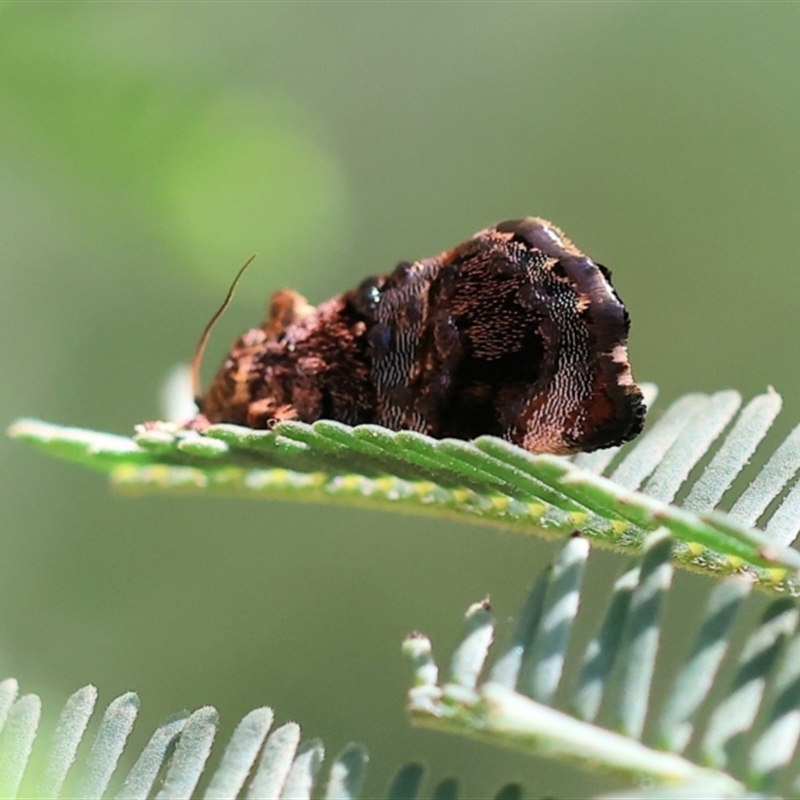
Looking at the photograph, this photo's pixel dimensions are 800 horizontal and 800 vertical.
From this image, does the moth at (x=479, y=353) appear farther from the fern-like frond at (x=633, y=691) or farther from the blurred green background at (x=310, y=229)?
the blurred green background at (x=310, y=229)

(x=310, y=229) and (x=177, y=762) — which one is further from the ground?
(x=310, y=229)

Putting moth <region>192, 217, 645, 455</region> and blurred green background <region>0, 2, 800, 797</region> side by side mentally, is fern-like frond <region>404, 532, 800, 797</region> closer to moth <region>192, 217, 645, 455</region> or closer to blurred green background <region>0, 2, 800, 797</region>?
moth <region>192, 217, 645, 455</region>

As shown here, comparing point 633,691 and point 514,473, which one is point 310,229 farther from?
point 633,691

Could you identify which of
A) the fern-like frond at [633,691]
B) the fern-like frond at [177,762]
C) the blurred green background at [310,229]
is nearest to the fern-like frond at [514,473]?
the fern-like frond at [633,691]

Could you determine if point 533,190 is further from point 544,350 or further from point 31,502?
point 544,350

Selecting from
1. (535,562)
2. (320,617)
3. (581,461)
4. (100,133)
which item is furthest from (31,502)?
(581,461)

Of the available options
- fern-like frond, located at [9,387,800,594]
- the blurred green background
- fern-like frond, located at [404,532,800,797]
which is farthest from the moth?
the blurred green background

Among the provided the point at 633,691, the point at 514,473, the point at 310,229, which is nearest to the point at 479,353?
the point at 514,473
